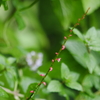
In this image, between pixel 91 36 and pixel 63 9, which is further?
pixel 63 9

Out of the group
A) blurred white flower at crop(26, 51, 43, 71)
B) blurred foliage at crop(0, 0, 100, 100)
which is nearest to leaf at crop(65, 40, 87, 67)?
blurred foliage at crop(0, 0, 100, 100)

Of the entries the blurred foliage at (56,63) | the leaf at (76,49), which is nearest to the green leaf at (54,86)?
the blurred foliage at (56,63)

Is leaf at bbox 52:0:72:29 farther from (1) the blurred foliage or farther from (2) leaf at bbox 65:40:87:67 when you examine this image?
(2) leaf at bbox 65:40:87:67

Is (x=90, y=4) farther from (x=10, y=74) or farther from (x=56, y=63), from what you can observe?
(x=10, y=74)

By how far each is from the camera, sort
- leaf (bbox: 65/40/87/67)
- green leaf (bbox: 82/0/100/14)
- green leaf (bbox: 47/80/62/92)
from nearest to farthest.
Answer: green leaf (bbox: 47/80/62/92) < leaf (bbox: 65/40/87/67) < green leaf (bbox: 82/0/100/14)

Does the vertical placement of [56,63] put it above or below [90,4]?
below

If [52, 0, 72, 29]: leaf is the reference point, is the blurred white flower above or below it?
below

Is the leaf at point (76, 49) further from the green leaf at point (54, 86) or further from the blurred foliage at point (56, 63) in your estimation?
the green leaf at point (54, 86)

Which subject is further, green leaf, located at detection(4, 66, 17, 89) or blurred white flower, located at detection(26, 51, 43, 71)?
blurred white flower, located at detection(26, 51, 43, 71)

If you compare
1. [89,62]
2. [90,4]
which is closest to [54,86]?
[89,62]
